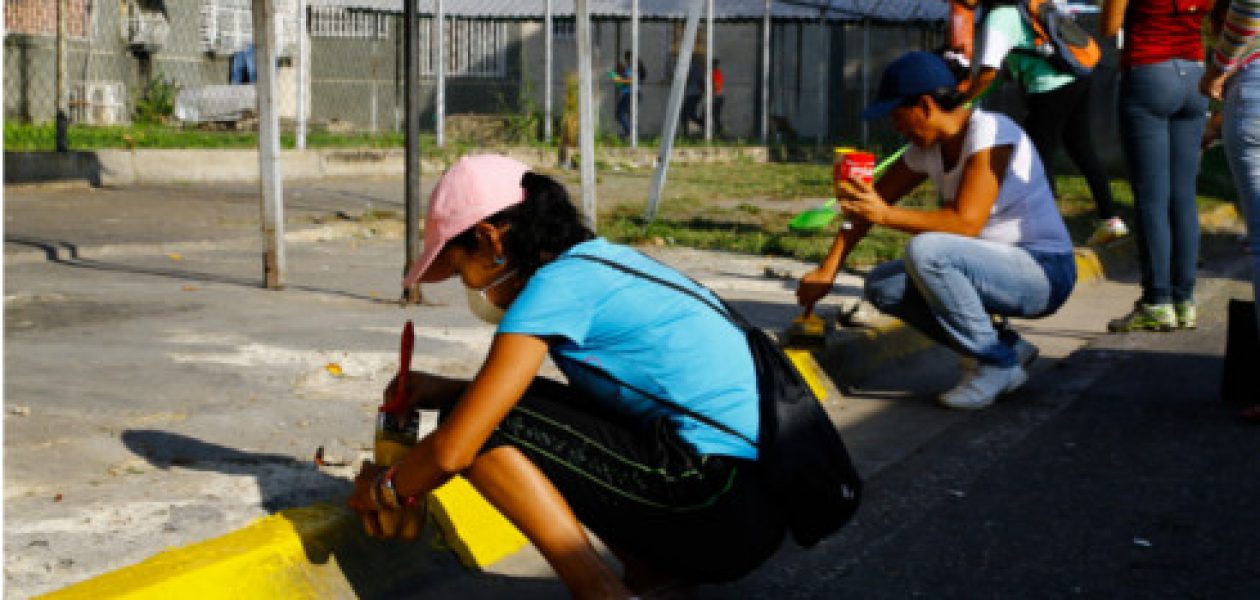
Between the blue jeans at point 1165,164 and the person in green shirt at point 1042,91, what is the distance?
5.02ft

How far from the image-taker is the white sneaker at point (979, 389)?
5.78m

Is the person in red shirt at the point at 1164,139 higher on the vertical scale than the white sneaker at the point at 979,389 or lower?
higher

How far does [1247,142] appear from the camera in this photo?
5.52 m

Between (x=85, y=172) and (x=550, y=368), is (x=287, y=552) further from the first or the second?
(x=85, y=172)

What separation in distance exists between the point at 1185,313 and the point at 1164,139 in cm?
80

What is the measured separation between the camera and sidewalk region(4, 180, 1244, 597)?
3.76 metres

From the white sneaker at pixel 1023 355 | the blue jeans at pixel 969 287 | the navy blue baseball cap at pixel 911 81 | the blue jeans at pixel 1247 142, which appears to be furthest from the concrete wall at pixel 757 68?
the navy blue baseball cap at pixel 911 81

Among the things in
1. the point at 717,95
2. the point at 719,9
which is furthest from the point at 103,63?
the point at 717,95

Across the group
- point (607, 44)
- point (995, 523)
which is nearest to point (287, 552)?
point (995, 523)

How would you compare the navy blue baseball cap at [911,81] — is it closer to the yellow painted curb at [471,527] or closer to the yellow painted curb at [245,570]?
the yellow painted curb at [471,527]

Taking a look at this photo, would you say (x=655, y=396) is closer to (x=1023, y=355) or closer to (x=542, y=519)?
(x=542, y=519)

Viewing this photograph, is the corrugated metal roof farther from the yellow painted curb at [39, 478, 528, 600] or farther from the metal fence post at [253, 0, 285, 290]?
the yellow painted curb at [39, 478, 528, 600]

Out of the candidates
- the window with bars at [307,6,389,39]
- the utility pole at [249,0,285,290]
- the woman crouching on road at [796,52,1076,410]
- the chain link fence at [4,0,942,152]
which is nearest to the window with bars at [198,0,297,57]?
the chain link fence at [4,0,942,152]

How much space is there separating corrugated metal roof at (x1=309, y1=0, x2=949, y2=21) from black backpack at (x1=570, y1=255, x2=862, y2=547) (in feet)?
64.3
